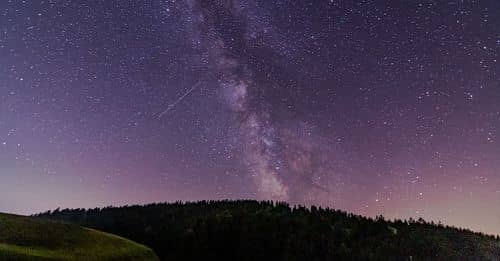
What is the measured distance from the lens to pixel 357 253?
2155 centimetres

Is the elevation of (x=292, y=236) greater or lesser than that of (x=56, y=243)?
greater

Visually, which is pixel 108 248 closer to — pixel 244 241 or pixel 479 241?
pixel 244 241

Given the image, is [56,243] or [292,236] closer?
[56,243]

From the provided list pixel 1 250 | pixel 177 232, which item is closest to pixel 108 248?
pixel 1 250

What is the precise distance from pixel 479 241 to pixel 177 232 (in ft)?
56.9

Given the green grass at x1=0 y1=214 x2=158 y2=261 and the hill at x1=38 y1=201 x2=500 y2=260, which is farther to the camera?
the hill at x1=38 y1=201 x2=500 y2=260

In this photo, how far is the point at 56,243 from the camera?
14117 mm

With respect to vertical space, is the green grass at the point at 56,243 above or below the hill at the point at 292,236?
below

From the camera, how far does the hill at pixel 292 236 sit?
22.0m

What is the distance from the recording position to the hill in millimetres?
22047

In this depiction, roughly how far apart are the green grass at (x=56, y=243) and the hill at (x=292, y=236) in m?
7.91

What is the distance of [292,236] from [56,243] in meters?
13.6

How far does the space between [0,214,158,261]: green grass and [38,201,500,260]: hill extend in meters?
7.91

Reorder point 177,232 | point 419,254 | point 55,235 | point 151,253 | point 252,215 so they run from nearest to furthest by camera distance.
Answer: point 55,235, point 151,253, point 419,254, point 177,232, point 252,215
